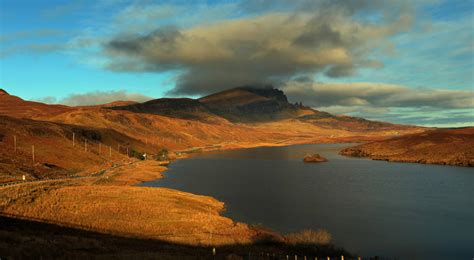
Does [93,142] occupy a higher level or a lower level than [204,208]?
higher

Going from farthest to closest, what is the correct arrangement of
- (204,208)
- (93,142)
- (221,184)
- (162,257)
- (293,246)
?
1. (93,142)
2. (221,184)
3. (204,208)
4. (293,246)
5. (162,257)

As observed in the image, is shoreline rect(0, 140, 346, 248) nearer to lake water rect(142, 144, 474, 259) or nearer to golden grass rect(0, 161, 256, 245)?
golden grass rect(0, 161, 256, 245)

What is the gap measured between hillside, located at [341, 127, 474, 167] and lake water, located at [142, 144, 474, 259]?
34059 mm

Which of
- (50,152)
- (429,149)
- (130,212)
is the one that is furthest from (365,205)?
(429,149)

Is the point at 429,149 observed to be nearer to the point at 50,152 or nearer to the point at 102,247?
the point at 50,152

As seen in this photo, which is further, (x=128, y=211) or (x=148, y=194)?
(x=148, y=194)

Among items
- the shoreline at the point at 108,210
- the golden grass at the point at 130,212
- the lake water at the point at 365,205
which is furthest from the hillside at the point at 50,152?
the lake water at the point at 365,205

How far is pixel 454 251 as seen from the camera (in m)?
38.8

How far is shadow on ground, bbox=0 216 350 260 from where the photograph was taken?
82.8 ft

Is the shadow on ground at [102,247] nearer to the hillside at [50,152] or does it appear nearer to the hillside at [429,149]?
the hillside at [50,152]

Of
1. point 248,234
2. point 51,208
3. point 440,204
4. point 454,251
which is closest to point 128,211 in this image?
point 51,208

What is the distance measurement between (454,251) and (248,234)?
72.3 ft

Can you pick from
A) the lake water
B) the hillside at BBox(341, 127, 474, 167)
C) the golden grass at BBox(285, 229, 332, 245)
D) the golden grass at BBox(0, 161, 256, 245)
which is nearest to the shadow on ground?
the golden grass at BBox(285, 229, 332, 245)

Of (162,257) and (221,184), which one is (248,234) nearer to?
(162,257)
